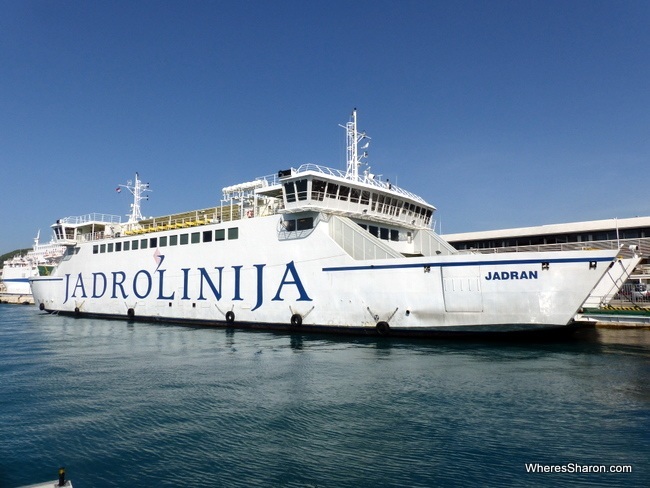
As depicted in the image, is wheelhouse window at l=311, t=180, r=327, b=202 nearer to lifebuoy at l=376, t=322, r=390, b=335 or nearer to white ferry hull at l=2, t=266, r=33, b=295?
lifebuoy at l=376, t=322, r=390, b=335

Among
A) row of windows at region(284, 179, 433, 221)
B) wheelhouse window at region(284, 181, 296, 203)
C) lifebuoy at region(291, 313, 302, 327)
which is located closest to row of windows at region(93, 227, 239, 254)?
wheelhouse window at region(284, 181, 296, 203)

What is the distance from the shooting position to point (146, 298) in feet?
109

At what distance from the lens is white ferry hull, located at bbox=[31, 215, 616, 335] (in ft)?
58.6

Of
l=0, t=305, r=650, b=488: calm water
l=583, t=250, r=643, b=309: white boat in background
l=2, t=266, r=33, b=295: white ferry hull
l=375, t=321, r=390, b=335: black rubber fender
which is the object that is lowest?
l=0, t=305, r=650, b=488: calm water

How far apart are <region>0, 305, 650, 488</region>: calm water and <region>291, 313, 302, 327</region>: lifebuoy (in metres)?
6.39

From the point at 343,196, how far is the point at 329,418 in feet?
56.2

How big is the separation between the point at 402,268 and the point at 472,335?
451cm

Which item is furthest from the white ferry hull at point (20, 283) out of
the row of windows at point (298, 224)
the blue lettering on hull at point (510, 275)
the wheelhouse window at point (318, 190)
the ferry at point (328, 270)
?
the blue lettering on hull at point (510, 275)

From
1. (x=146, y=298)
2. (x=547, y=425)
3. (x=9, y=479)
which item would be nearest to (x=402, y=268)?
(x=547, y=425)

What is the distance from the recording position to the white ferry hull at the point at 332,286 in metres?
17.9

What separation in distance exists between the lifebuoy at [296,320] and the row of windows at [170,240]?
7.03 m

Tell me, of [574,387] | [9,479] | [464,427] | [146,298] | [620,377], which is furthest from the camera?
[146,298]

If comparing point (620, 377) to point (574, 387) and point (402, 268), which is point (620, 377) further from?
point (402, 268)

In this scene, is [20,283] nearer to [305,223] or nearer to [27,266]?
[27,266]
